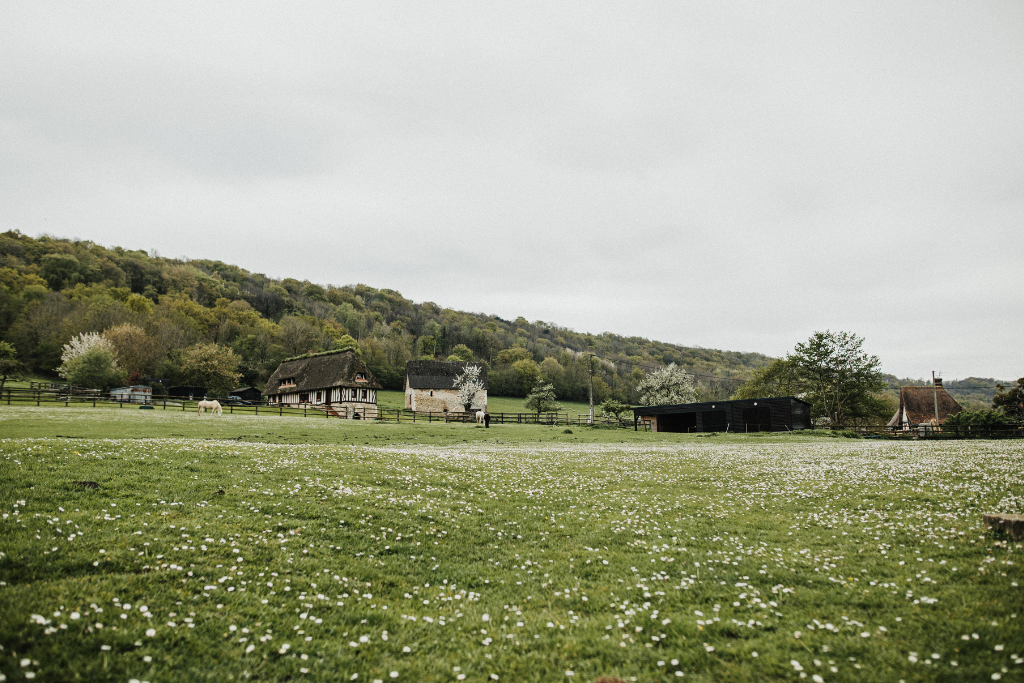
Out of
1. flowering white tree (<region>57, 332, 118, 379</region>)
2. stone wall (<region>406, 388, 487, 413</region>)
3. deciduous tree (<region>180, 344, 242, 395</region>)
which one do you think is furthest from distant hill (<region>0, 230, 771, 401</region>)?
stone wall (<region>406, 388, 487, 413</region>)

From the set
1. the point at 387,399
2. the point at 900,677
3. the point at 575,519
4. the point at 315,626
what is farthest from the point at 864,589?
the point at 387,399

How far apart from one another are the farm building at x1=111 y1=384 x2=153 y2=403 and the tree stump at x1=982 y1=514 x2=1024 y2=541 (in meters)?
67.2

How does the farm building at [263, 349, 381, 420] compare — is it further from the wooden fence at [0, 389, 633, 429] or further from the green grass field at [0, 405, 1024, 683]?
the green grass field at [0, 405, 1024, 683]

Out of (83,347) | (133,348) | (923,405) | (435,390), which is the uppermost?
(133,348)

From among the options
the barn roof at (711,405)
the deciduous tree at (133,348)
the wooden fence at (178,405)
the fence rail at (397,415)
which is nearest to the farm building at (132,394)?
the wooden fence at (178,405)

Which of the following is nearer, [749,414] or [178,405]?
→ [749,414]

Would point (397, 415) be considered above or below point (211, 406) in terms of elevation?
below

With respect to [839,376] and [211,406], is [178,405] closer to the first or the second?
[211,406]

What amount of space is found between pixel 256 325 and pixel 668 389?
307ft

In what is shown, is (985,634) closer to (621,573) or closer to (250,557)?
(621,573)

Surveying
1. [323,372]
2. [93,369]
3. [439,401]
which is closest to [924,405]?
[439,401]

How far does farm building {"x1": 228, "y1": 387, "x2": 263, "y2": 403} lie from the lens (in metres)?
90.5

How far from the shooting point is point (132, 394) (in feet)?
185

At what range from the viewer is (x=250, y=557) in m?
8.48
